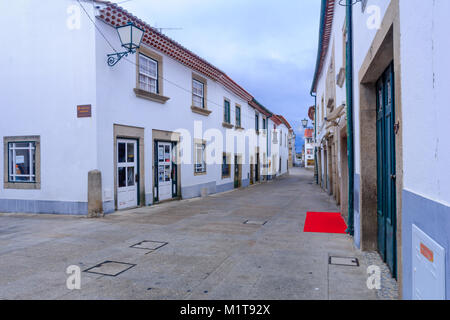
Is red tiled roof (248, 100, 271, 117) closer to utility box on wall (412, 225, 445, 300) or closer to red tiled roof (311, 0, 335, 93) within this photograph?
red tiled roof (311, 0, 335, 93)

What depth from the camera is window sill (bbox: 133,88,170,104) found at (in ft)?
34.6

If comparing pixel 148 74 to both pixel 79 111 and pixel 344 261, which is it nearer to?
pixel 79 111

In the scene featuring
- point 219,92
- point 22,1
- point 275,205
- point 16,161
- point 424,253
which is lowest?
point 275,205

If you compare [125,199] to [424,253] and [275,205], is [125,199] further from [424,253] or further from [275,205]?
[424,253]

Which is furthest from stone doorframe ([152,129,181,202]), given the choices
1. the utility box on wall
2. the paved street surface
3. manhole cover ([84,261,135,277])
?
the utility box on wall

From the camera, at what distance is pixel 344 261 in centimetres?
503

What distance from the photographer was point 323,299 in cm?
360

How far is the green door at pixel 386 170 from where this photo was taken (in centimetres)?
423

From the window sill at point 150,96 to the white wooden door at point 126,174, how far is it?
1.49m

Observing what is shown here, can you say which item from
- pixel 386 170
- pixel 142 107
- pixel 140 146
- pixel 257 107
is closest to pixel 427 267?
pixel 386 170

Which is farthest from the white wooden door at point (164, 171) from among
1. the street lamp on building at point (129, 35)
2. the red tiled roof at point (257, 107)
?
the red tiled roof at point (257, 107)

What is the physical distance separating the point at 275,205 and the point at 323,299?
26.5 ft

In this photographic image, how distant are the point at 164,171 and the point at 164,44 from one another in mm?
4480
